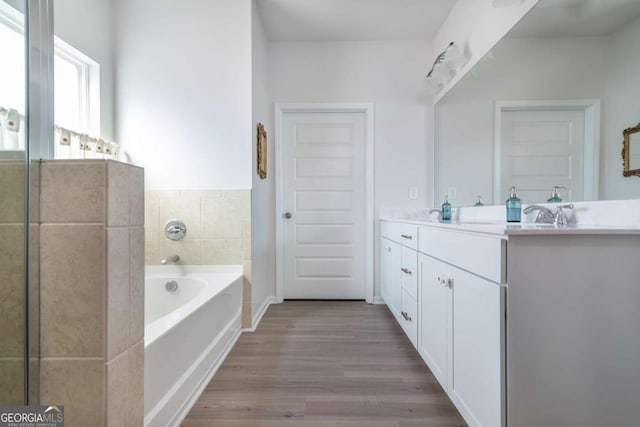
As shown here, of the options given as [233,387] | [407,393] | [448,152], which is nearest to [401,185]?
[448,152]

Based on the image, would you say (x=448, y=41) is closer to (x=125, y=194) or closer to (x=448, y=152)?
(x=448, y=152)

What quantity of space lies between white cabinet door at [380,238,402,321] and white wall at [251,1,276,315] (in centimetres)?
105

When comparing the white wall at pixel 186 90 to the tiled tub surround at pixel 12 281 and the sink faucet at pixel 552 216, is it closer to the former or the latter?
the tiled tub surround at pixel 12 281

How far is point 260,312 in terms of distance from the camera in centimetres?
253

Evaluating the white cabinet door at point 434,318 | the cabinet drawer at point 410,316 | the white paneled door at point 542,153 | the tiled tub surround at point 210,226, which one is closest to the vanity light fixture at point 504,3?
the white paneled door at point 542,153

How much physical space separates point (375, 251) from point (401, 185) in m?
0.69

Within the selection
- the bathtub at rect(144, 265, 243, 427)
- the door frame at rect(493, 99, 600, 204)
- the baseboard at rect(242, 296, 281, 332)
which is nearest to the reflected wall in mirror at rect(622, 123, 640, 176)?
the door frame at rect(493, 99, 600, 204)

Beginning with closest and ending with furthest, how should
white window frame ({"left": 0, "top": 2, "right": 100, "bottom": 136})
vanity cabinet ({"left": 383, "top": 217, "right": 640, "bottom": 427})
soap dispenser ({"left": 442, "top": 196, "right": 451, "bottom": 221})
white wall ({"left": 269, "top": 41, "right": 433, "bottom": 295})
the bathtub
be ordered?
vanity cabinet ({"left": 383, "top": 217, "right": 640, "bottom": 427}), the bathtub, white window frame ({"left": 0, "top": 2, "right": 100, "bottom": 136}), soap dispenser ({"left": 442, "top": 196, "right": 451, "bottom": 221}), white wall ({"left": 269, "top": 41, "right": 433, "bottom": 295})

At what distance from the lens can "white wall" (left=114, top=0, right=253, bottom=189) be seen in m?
2.22

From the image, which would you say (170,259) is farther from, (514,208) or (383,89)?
(383,89)

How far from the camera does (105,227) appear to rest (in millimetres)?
779

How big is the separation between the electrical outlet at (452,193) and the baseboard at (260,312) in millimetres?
1843

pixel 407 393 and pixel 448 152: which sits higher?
pixel 448 152

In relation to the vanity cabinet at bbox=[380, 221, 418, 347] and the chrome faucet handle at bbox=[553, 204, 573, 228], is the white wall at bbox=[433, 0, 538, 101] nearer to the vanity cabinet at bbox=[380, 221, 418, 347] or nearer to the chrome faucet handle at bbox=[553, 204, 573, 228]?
the chrome faucet handle at bbox=[553, 204, 573, 228]
